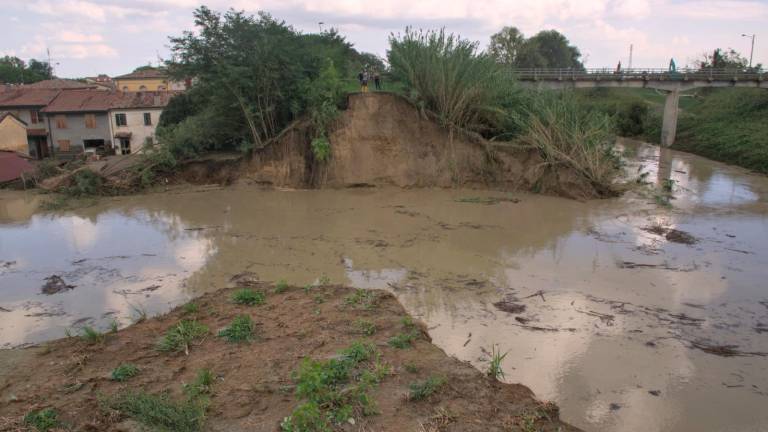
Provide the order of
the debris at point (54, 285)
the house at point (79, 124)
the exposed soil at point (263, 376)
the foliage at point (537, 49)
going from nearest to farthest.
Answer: the exposed soil at point (263, 376)
the debris at point (54, 285)
the house at point (79, 124)
the foliage at point (537, 49)

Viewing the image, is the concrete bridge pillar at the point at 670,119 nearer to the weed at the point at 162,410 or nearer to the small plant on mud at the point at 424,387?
the small plant on mud at the point at 424,387

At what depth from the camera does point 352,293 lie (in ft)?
25.5

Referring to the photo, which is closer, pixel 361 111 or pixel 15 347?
pixel 15 347

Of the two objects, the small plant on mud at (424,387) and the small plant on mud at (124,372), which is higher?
the small plant on mud at (424,387)

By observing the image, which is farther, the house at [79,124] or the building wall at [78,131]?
the building wall at [78,131]

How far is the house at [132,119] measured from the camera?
30.2 m

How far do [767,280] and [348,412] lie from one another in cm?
825

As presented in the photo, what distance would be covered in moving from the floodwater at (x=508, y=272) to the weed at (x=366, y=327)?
109 cm

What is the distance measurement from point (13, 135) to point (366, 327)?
95.8 feet

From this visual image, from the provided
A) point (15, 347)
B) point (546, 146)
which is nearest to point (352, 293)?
point (15, 347)

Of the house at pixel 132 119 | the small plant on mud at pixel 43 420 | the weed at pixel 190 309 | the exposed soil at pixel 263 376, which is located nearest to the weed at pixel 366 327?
the exposed soil at pixel 263 376

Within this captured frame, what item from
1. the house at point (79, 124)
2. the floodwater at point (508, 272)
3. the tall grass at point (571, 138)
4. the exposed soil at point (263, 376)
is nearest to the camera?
the exposed soil at point (263, 376)

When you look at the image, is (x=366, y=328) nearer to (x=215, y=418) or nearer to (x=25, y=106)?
(x=215, y=418)

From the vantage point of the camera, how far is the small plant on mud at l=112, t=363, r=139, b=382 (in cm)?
554
